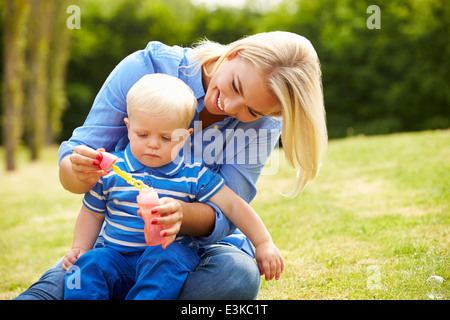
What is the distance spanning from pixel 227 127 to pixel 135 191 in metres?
0.66

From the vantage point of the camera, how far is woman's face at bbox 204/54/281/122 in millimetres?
2344

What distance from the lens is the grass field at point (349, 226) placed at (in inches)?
113

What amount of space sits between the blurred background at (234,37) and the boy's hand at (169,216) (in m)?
9.88

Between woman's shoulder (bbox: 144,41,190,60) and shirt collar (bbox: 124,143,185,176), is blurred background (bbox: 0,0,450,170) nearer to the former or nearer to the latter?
woman's shoulder (bbox: 144,41,190,60)

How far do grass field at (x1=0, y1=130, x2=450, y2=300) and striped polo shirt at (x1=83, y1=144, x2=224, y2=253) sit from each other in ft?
2.69

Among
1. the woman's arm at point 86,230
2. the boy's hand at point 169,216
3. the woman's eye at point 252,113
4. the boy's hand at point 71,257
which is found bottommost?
the boy's hand at point 71,257

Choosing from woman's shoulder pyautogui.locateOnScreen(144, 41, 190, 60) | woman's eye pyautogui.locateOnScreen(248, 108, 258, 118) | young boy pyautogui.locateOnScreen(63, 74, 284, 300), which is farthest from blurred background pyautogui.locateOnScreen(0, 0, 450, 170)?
young boy pyautogui.locateOnScreen(63, 74, 284, 300)

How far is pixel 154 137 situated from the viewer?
7.38 ft

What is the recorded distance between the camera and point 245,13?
113 feet

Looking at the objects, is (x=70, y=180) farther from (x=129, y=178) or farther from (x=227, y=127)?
(x=227, y=127)

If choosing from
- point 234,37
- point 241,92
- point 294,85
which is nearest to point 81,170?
point 241,92

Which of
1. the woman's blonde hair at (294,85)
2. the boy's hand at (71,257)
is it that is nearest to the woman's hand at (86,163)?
the boy's hand at (71,257)

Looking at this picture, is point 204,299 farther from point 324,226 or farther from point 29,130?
point 29,130

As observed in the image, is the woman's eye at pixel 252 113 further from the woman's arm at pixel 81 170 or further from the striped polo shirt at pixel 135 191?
the woman's arm at pixel 81 170
